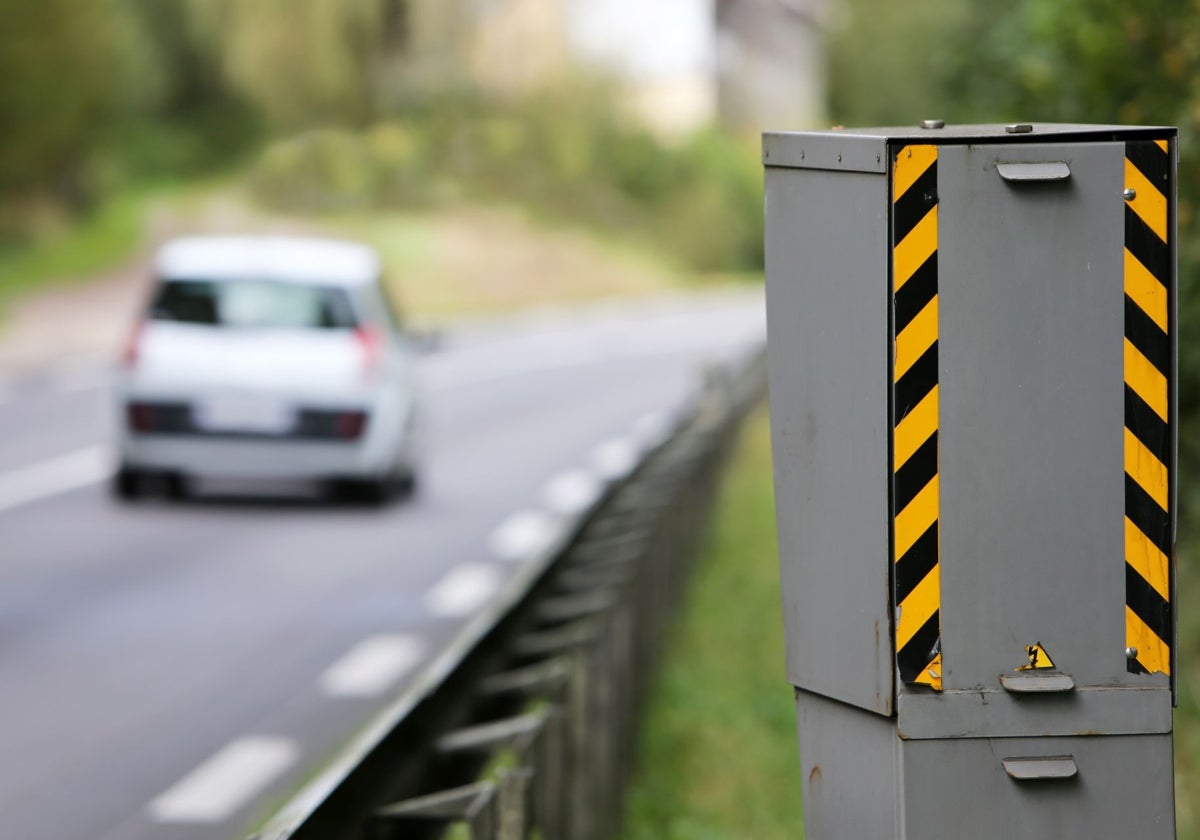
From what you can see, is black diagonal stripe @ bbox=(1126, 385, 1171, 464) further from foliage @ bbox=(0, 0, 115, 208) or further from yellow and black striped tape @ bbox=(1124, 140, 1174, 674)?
foliage @ bbox=(0, 0, 115, 208)

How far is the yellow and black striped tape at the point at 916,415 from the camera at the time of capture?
12.5 feet

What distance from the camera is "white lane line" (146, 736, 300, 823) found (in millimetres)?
6949

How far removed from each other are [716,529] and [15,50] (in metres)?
29.8

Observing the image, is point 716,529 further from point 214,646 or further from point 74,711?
point 74,711

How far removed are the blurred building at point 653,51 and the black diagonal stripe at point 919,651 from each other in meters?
62.3

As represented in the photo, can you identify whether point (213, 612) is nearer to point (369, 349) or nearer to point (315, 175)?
point (369, 349)

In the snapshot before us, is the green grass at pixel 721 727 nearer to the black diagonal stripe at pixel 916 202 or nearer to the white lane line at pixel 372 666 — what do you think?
the white lane line at pixel 372 666

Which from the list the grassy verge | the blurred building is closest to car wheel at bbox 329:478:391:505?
the grassy verge

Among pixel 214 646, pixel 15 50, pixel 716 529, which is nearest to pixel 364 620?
pixel 214 646

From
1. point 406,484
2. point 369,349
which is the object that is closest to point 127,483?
point 369,349

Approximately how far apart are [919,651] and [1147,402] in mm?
576

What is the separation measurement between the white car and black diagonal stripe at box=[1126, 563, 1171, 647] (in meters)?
10.9

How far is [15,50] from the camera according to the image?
134 ft

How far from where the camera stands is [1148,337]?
12.5ft
